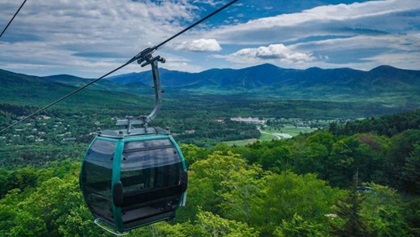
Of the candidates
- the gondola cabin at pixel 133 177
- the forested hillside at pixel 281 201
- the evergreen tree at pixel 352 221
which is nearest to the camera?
the gondola cabin at pixel 133 177

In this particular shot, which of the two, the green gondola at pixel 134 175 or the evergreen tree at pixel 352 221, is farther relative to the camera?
the evergreen tree at pixel 352 221

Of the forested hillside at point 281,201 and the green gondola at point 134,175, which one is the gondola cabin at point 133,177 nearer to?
the green gondola at point 134,175

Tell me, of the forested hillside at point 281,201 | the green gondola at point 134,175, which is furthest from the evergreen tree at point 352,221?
the green gondola at point 134,175

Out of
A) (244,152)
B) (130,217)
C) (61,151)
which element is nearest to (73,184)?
(130,217)

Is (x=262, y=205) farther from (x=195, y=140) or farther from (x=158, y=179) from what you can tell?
(x=195, y=140)

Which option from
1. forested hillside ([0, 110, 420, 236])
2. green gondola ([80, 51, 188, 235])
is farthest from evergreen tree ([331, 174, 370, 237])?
green gondola ([80, 51, 188, 235])

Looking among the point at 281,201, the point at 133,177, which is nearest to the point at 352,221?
the point at 281,201

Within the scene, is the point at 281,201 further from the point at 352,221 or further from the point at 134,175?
the point at 134,175

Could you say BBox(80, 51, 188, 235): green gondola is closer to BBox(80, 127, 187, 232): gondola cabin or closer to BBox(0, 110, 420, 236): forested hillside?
BBox(80, 127, 187, 232): gondola cabin
